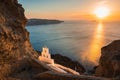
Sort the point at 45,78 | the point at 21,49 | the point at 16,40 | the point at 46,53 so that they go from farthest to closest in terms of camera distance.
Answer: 1. the point at 46,53
2. the point at 21,49
3. the point at 16,40
4. the point at 45,78

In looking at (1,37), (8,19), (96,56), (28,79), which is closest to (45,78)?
(28,79)

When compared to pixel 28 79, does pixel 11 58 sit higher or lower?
higher

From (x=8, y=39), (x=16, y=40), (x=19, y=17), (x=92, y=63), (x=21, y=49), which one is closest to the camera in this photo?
(x=8, y=39)

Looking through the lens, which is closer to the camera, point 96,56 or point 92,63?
point 92,63

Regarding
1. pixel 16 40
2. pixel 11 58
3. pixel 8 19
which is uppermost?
pixel 8 19

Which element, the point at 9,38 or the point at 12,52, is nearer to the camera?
the point at 9,38

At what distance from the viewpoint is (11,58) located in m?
11.7

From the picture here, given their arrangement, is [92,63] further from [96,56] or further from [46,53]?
[46,53]

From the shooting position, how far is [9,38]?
1157 cm

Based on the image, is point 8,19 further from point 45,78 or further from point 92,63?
point 92,63

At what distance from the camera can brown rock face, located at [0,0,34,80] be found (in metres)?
11.1

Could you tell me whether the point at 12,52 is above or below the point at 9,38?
below

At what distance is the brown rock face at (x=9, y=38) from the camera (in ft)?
36.5

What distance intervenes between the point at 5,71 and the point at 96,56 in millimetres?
61859
